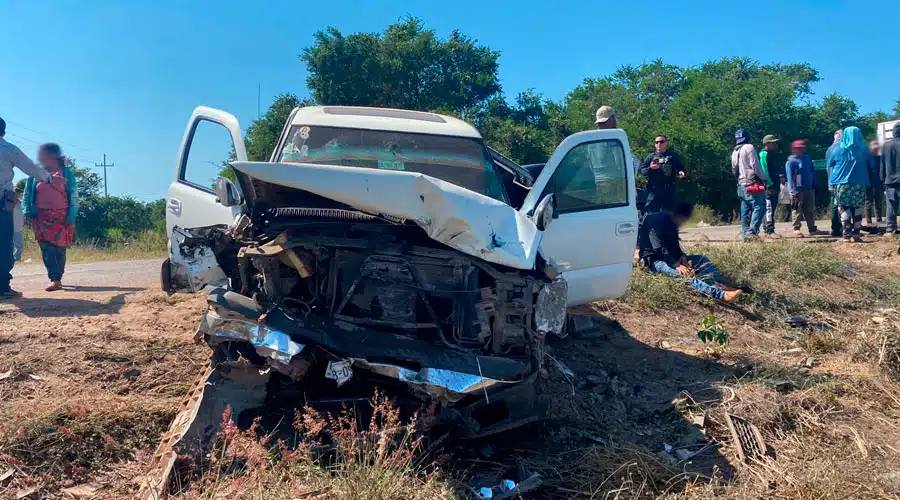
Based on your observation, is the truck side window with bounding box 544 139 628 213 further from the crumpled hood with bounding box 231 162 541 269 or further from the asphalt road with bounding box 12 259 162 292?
the asphalt road with bounding box 12 259 162 292

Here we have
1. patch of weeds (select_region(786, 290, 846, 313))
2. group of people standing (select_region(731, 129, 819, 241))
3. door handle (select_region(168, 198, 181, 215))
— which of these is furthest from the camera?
group of people standing (select_region(731, 129, 819, 241))

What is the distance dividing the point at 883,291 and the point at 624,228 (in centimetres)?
441

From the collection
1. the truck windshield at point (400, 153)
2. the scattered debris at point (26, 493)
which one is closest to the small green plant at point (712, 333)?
the truck windshield at point (400, 153)

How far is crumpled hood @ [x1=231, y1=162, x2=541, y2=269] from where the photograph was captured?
3.23 metres

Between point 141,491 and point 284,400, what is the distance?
2.75 ft

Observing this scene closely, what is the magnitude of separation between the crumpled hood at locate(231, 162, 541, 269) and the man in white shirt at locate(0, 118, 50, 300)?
164 inches

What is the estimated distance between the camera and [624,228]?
533 centimetres

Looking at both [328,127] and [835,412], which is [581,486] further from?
[328,127]

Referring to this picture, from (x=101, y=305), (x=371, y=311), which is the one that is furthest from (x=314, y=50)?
(x=371, y=311)

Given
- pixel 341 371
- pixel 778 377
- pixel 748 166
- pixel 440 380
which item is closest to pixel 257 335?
pixel 341 371

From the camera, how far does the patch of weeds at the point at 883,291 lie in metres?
7.36

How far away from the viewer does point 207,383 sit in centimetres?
339

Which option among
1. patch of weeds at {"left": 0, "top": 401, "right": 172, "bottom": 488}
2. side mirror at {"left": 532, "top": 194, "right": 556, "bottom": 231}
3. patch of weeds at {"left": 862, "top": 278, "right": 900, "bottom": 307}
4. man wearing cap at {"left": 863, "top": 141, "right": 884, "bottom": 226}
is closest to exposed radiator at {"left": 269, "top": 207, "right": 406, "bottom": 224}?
side mirror at {"left": 532, "top": 194, "right": 556, "bottom": 231}

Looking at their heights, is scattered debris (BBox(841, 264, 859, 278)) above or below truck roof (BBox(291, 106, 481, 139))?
below
